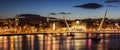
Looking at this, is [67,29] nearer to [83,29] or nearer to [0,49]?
[83,29]

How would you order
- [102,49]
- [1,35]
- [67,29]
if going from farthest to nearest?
1. [67,29]
2. [1,35]
3. [102,49]

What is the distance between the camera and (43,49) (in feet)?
251

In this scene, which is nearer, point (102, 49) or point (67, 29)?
point (102, 49)

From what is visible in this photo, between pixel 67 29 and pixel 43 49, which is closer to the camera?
pixel 43 49

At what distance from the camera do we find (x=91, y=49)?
247 feet

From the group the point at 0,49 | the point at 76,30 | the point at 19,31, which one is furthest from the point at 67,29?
the point at 0,49

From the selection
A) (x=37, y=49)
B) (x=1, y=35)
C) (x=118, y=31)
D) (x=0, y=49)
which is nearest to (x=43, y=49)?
(x=37, y=49)

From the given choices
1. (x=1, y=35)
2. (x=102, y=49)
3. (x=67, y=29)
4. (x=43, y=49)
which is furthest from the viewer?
(x=67, y=29)

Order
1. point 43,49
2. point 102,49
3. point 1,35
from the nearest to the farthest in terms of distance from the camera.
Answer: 1. point 102,49
2. point 43,49
3. point 1,35

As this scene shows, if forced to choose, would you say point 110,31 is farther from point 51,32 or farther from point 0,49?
point 0,49

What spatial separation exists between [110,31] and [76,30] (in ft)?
71.2

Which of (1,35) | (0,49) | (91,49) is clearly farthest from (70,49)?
(1,35)

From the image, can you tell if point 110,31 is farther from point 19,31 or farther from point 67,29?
point 19,31

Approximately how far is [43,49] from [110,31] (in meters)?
122
